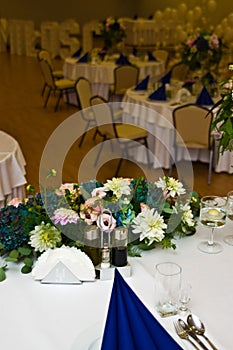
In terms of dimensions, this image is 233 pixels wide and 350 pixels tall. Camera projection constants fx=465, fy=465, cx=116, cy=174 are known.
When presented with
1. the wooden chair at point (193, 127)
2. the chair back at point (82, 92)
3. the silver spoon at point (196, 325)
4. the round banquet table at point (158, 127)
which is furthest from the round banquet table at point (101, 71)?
the silver spoon at point (196, 325)

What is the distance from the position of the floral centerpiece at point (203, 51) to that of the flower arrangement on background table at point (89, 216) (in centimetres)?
413

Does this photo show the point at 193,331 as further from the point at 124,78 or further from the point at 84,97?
the point at 124,78

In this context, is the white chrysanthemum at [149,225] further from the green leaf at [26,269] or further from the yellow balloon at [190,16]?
the yellow balloon at [190,16]

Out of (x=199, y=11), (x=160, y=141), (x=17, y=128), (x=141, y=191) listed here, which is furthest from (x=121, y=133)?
(x=199, y=11)

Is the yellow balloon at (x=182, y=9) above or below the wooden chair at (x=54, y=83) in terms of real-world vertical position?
above

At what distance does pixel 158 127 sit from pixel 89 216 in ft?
12.2

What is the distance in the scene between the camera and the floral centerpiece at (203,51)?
5699mm

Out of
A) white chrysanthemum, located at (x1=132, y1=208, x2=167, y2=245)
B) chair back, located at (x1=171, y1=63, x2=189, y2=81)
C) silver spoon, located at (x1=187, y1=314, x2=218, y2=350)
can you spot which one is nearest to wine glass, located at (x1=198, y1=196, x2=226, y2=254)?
white chrysanthemum, located at (x1=132, y1=208, x2=167, y2=245)

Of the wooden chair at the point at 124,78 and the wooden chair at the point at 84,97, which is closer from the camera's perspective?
the wooden chair at the point at 84,97

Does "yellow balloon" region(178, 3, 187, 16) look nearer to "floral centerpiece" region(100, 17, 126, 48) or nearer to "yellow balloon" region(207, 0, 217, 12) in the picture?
"yellow balloon" region(207, 0, 217, 12)

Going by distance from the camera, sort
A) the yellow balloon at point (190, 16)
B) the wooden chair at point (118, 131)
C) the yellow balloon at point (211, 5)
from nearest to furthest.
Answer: the wooden chair at point (118, 131) → the yellow balloon at point (211, 5) → the yellow balloon at point (190, 16)

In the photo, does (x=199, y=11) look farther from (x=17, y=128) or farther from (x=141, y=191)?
(x=141, y=191)

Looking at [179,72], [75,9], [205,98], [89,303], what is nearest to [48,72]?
[179,72]

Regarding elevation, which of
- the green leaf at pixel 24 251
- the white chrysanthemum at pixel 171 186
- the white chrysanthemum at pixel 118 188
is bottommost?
the green leaf at pixel 24 251
